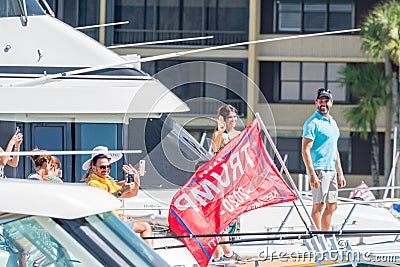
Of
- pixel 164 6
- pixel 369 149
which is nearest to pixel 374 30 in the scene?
pixel 369 149

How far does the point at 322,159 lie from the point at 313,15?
33517 millimetres

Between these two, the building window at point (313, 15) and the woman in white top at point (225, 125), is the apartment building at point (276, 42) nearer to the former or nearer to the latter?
the building window at point (313, 15)

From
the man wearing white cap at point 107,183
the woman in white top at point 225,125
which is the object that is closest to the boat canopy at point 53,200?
the man wearing white cap at point 107,183

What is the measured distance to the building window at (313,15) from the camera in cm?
4325

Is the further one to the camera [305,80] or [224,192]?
[305,80]

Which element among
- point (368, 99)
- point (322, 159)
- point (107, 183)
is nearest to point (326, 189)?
point (322, 159)

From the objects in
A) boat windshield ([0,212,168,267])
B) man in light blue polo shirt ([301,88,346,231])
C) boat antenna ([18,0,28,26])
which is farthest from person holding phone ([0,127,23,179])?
boat windshield ([0,212,168,267])

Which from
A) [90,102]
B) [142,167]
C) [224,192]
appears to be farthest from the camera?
[90,102]

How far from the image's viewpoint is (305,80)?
4303cm

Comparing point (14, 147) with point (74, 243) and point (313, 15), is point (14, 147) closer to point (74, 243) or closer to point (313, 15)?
point (74, 243)

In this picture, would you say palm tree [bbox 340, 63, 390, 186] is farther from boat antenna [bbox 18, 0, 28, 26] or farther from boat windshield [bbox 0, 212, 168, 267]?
boat windshield [bbox 0, 212, 168, 267]

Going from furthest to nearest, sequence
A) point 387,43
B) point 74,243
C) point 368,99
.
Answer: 1. point 368,99
2. point 387,43
3. point 74,243

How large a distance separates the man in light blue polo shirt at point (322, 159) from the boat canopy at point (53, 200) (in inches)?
237

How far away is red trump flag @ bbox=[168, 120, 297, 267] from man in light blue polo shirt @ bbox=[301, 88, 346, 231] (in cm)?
105
